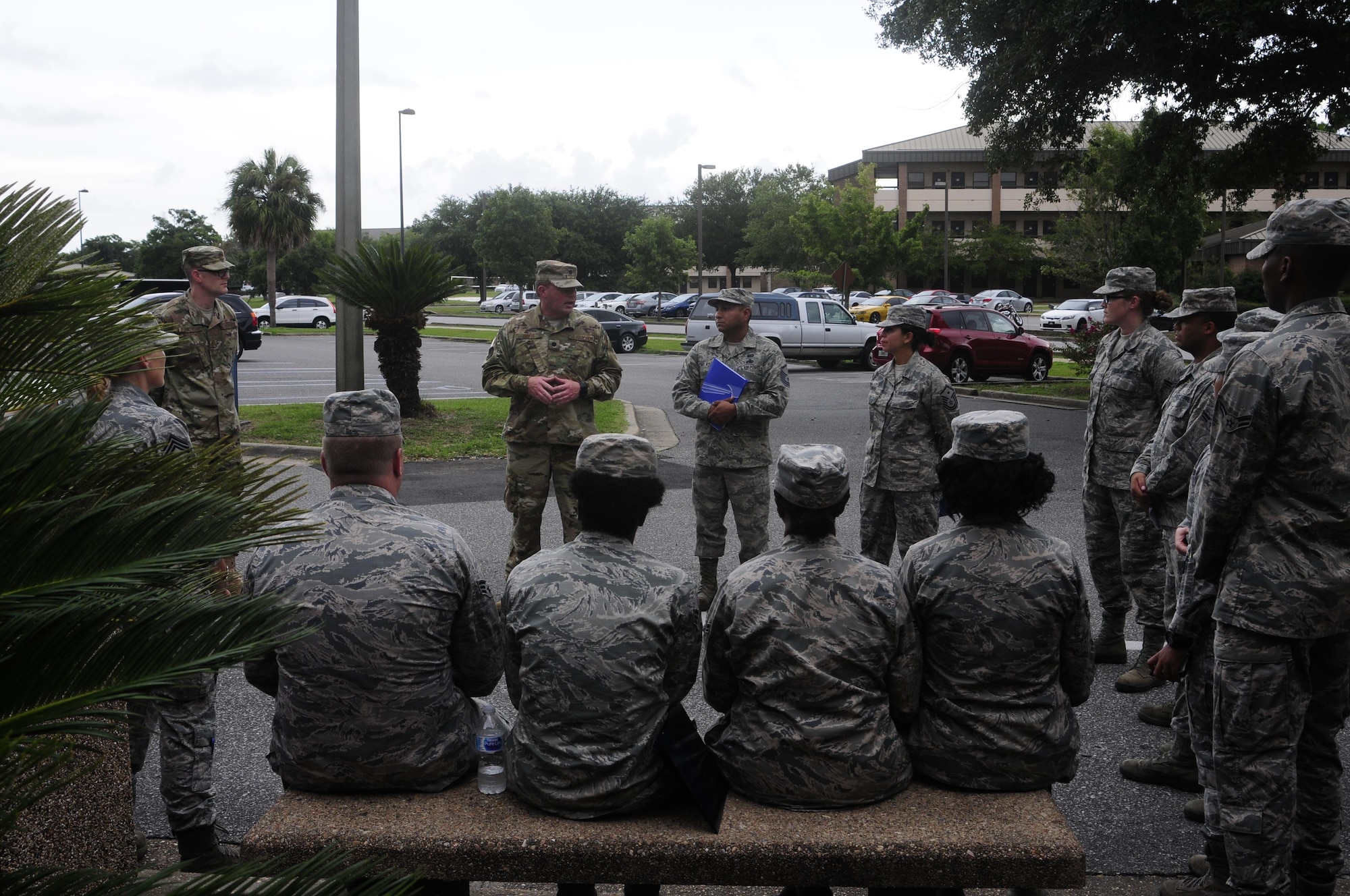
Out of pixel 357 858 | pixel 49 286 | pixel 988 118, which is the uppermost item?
pixel 988 118

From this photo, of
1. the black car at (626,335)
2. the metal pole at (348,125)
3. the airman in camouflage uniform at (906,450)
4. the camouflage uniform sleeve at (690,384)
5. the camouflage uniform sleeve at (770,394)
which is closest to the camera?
the airman in camouflage uniform at (906,450)

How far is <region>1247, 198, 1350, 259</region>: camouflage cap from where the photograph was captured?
10.4ft

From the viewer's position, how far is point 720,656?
3.31 metres

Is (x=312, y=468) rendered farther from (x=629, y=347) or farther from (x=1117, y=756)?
(x=629, y=347)

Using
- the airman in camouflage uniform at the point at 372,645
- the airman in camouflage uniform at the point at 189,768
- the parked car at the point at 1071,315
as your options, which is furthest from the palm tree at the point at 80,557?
the parked car at the point at 1071,315

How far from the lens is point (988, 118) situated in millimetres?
16562

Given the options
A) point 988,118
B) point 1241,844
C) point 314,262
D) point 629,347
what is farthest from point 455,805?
point 314,262

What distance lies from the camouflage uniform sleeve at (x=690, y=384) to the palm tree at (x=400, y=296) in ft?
25.6

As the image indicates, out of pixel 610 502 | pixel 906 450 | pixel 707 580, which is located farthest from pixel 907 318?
pixel 610 502

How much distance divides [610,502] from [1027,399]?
17.9 metres

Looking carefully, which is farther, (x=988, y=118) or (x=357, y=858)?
(x=988, y=118)

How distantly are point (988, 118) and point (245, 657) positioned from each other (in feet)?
54.8

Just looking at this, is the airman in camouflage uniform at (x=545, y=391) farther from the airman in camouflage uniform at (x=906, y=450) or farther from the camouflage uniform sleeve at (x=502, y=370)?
the airman in camouflage uniform at (x=906, y=450)

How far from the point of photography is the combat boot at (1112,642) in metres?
5.89
